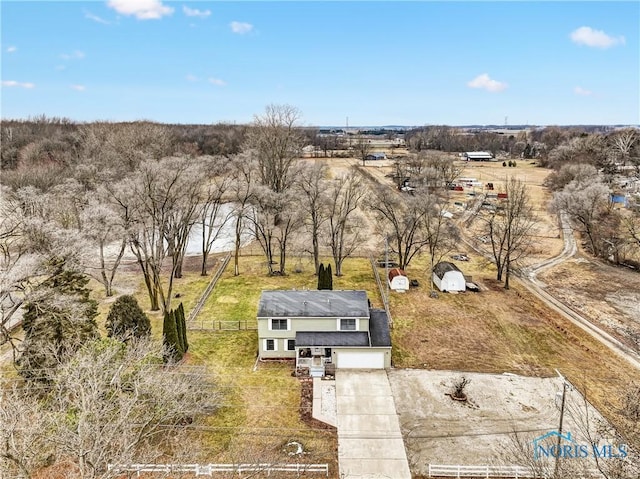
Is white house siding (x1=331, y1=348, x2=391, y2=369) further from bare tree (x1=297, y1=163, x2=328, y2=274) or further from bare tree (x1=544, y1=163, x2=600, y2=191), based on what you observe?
bare tree (x1=544, y1=163, x2=600, y2=191)

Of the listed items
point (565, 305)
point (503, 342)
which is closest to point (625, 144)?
point (565, 305)

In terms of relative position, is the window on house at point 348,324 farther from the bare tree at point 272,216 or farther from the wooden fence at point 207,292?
the bare tree at point 272,216

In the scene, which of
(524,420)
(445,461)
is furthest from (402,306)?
(445,461)

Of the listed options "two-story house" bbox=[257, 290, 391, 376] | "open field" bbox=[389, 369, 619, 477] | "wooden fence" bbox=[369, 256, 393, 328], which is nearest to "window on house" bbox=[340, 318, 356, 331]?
"two-story house" bbox=[257, 290, 391, 376]

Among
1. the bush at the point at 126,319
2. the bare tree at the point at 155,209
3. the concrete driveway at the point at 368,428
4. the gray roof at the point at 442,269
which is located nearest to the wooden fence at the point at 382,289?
the gray roof at the point at 442,269

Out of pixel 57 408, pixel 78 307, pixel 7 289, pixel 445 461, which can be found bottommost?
pixel 445 461

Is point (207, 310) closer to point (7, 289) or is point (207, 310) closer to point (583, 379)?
point (7, 289)
